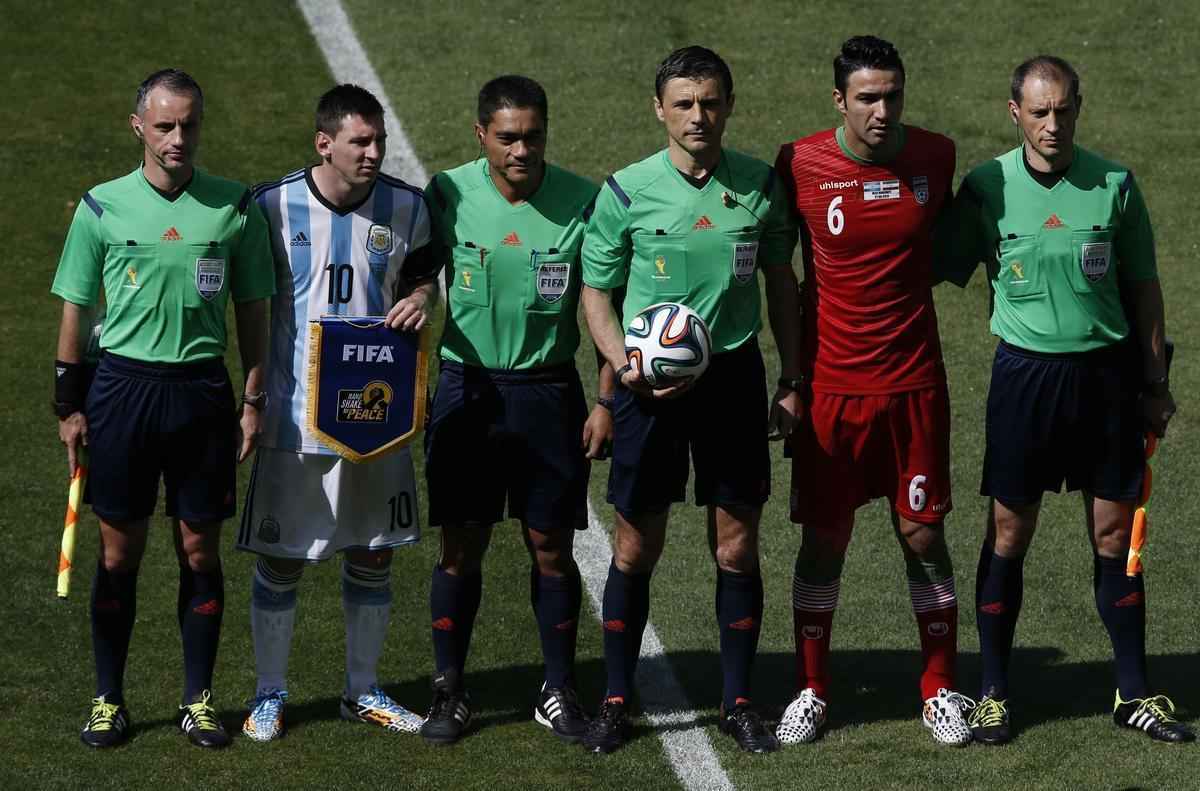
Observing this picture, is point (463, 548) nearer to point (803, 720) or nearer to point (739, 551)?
point (739, 551)

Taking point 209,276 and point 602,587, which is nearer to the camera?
point 209,276

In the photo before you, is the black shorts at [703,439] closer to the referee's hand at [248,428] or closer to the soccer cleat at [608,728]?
the soccer cleat at [608,728]

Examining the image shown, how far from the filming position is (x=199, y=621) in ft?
24.1

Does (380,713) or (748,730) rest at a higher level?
(748,730)

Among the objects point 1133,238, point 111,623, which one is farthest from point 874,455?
point 111,623

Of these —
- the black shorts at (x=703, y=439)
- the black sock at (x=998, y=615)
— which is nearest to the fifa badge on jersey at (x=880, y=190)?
the black shorts at (x=703, y=439)

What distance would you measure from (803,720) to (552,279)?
6.44 feet

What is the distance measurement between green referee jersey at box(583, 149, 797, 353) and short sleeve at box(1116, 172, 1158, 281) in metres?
1.29

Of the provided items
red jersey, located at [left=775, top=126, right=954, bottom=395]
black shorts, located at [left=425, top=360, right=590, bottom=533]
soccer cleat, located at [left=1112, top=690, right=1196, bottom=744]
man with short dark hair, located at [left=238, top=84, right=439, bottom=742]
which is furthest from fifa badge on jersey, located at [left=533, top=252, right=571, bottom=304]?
soccer cleat, located at [left=1112, top=690, right=1196, bottom=744]

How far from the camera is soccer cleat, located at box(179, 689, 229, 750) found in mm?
7320

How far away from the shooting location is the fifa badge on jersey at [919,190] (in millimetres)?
7180

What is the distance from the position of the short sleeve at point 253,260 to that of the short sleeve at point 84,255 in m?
0.49

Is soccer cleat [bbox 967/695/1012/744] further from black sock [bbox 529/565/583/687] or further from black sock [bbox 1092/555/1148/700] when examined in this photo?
black sock [bbox 529/565/583/687]

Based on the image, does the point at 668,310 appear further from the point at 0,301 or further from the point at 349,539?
the point at 0,301
